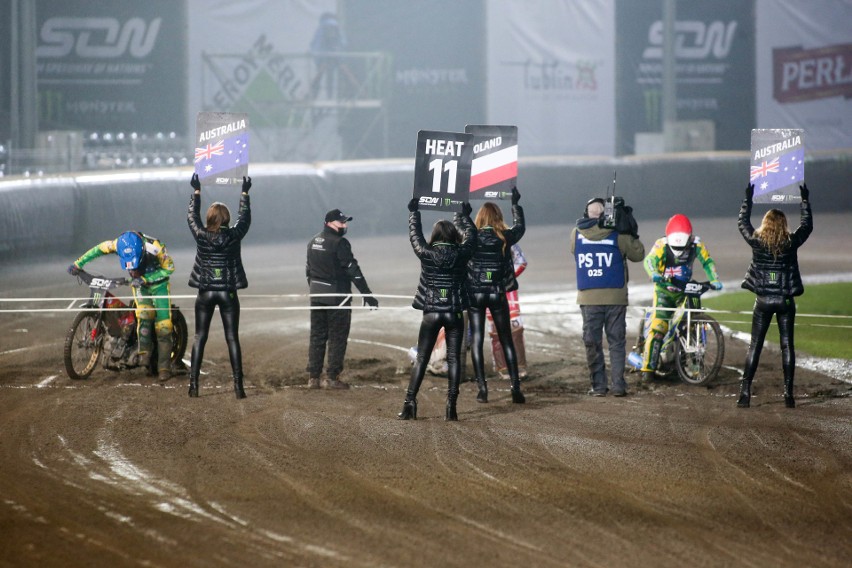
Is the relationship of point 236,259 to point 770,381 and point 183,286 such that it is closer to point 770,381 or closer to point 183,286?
point 770,381

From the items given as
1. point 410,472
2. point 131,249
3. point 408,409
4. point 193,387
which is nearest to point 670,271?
point 408,409

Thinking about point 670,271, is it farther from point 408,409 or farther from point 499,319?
point 408,409

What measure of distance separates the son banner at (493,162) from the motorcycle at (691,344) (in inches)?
86.7

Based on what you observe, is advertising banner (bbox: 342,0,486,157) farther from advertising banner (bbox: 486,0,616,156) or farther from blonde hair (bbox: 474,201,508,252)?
blonde hair (bbox: 474,201,508,252)

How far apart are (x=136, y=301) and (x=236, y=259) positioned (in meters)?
1.78

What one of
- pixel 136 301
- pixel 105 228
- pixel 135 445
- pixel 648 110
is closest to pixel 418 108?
pixel 648 110

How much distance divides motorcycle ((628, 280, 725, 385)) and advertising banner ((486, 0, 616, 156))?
75.2 ft

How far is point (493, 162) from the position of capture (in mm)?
11609

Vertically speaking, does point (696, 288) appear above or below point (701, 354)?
above

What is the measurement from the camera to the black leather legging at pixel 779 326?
10.5 m

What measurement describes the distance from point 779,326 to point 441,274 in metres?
3.43

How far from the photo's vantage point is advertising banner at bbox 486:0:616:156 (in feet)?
114

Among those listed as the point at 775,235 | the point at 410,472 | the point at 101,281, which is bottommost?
the point at 410,472

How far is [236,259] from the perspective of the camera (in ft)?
36.3
